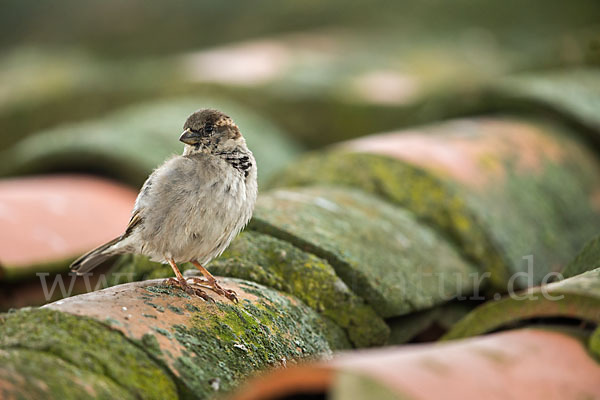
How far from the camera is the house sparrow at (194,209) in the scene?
2676 mm

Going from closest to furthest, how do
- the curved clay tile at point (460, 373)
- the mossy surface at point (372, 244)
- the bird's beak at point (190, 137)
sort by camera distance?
the curved clay tile at point (460, 373), the bird's beak at point (190, 137), the mossy surface at point (372, 244)

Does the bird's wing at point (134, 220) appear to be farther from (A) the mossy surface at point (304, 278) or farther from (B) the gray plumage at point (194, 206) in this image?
(A) the mossy surface at point (304, 278)

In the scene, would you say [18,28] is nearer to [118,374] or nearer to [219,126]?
[219,126]

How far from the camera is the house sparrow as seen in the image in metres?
2.68

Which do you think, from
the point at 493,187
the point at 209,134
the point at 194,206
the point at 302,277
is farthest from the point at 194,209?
the point at 493,187

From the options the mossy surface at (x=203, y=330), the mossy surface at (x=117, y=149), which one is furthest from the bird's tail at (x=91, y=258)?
the mossy surface at (x=117, y=149)

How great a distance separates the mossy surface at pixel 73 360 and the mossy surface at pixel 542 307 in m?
0.91

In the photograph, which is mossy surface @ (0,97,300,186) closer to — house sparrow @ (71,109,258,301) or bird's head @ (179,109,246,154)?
bird's head @ (179,109,246,154)

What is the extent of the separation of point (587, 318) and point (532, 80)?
4.21 meters

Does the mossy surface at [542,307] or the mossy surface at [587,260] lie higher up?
the mossy surface at [542,307]

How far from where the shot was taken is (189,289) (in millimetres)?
2555

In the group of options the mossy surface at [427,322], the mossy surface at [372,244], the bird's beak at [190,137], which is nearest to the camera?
the bird's beak at [190,137]

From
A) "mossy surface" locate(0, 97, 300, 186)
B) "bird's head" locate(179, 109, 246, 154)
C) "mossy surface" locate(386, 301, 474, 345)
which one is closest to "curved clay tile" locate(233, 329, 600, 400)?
"mossy surface" locate(386, 301, 474, 345)

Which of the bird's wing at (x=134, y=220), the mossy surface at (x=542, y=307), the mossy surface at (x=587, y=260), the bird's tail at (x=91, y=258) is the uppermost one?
the bird's wing at (x=134, y=220)
